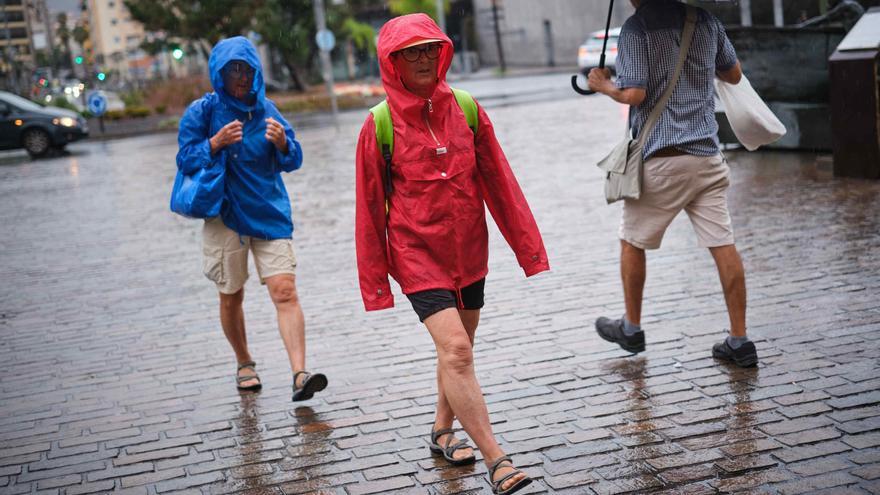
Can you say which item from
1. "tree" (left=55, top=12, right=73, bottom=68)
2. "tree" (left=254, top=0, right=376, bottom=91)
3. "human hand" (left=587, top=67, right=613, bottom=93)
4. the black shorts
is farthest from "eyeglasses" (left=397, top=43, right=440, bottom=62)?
"tree" (left=55, top=12, right=73, bottom=68)

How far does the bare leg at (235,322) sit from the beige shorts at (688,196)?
2.13m

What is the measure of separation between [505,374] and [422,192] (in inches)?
68.8

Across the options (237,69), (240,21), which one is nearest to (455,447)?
(237,69)

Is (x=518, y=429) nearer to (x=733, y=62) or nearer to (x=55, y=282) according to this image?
(x=733, y=62)

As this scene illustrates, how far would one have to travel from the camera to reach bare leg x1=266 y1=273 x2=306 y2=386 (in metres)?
5.67

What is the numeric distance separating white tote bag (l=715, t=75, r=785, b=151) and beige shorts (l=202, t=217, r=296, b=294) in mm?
2317

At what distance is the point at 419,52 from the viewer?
418 centimetres

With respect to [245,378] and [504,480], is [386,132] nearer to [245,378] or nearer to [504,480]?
[504,480]

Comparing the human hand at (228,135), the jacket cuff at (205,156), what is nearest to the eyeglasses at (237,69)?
the human hand at (228,135)

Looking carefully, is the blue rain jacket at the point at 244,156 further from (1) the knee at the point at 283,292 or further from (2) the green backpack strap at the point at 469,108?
(2) the green backpack strap at the point at 469,108

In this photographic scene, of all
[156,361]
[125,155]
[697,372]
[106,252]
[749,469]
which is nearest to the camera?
[749,469]

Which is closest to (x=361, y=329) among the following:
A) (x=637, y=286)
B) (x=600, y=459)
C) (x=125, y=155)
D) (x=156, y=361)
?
(x=156, y=361)

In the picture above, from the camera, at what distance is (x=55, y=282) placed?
9492 mm

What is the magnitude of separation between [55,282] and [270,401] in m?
4.51
